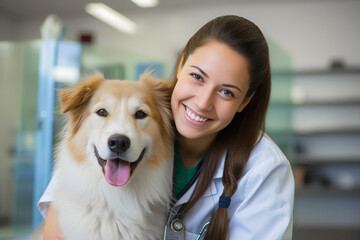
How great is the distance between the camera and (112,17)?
753 centimetres

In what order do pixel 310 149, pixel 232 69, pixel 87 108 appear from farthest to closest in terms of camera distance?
1. pixel 310 149
2. pixel 87 108
3. pixel 232 69

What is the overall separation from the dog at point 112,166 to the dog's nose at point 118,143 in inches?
1.1

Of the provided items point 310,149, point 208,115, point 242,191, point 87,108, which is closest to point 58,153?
point 87,108

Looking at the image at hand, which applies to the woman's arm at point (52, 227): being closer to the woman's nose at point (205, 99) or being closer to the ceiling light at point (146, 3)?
the woman's nose at point (205, 99)

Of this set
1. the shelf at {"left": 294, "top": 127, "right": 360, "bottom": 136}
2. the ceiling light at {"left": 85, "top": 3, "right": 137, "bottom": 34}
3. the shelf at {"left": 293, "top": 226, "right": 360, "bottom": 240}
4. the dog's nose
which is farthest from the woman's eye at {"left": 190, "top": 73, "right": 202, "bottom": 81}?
the ceiling light at {"left": 85, "top": 3, "right": 137, "bottom": 34}

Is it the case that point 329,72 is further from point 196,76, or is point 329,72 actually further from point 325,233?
point 196,76

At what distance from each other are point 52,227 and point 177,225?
49 centimetres

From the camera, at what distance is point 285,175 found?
1415 millimetres

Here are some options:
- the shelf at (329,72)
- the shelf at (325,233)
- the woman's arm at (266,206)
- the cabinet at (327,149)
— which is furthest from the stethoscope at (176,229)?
the shelf at (329,72)

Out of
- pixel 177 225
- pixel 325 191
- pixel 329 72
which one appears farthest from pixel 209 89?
pixel 329 72

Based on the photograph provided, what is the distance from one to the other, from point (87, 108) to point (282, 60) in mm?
3044

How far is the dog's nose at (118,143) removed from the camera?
49.3 inches

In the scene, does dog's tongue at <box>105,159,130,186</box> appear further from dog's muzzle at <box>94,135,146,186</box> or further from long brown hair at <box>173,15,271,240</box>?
long brown hair at <box>173,15,271,240</box>

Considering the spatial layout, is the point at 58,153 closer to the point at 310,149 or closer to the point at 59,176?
the point at 59,176
